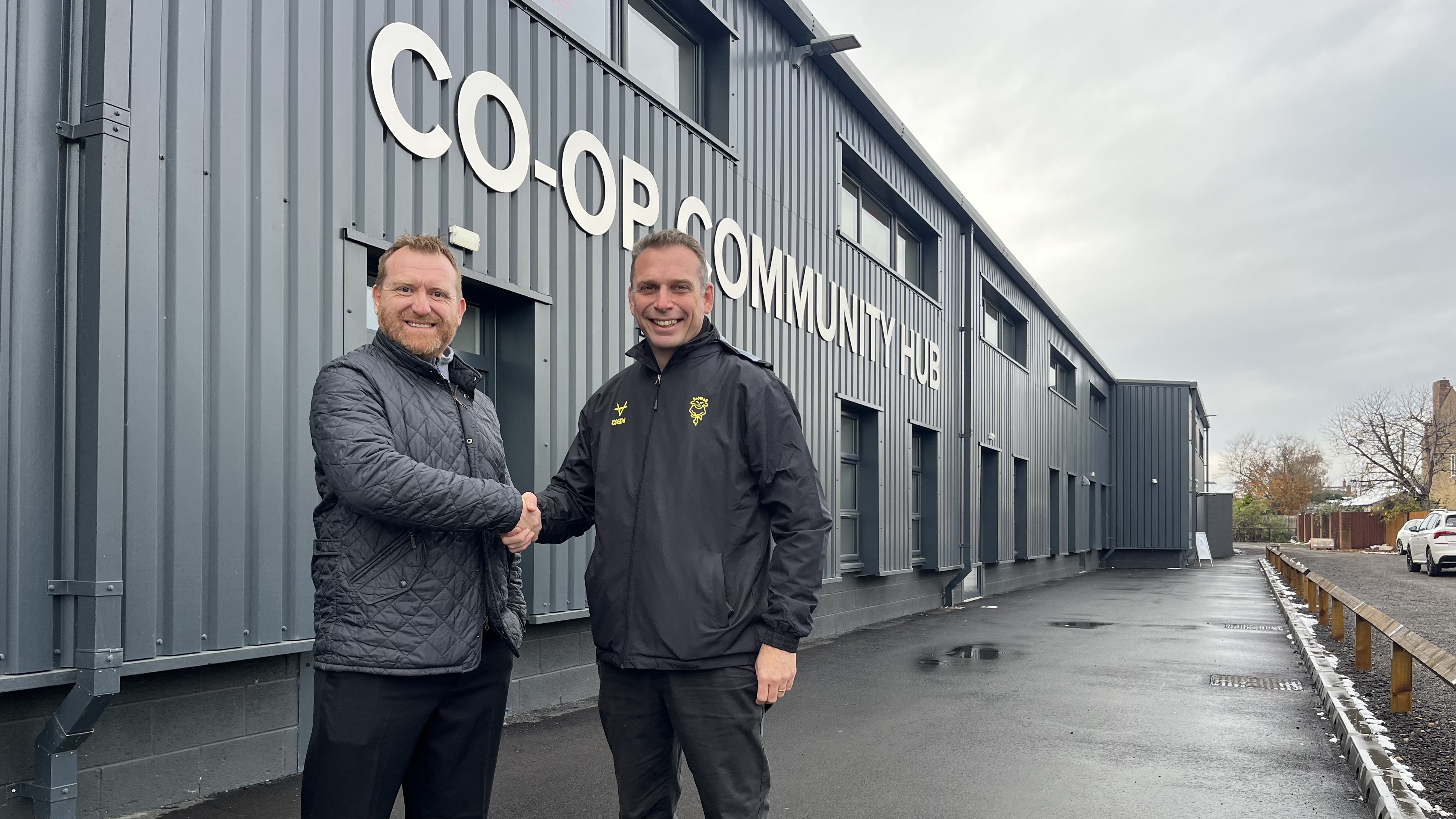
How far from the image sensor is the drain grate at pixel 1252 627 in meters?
12.6

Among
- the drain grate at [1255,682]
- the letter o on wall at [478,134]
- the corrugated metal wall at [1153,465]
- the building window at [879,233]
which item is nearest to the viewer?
the letter o on wall at [478,134]

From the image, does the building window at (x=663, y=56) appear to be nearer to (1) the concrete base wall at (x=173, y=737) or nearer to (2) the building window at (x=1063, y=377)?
(1) the concrete base wall at (x=173, y=737)

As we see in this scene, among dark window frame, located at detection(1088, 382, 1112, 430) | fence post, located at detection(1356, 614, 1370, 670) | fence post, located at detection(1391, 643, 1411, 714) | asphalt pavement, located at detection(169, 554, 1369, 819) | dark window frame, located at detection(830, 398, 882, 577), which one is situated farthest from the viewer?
dark window frame, located at detection(1088, 382, 1112, 430)

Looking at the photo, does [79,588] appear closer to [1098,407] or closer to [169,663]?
[169,663]

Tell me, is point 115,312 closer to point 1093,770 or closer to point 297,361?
point 297,361

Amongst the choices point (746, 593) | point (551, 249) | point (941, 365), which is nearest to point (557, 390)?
point (551, 249)

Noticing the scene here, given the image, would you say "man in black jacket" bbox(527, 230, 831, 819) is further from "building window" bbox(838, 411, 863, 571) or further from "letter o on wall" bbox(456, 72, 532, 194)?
"building window" bbox(838, 411, 863, 571)

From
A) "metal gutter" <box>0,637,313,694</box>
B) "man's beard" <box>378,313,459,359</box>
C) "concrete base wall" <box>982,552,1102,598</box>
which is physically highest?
"man's beard" <box>378,313,459,359</box>

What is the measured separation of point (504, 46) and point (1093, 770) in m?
5.04

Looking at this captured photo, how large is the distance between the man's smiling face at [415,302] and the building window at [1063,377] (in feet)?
80.0

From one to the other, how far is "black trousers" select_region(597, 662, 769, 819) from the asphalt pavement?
1817mm

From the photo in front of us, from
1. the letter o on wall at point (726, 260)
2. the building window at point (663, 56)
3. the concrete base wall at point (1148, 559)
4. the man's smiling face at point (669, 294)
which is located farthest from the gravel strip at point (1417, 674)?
the concrete base wall at point (1148, 559)

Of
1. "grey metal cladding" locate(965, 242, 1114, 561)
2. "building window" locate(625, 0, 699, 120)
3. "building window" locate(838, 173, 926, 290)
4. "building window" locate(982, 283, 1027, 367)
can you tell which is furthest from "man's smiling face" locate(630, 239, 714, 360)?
"building window" locate(982, 283, 1027, 367)

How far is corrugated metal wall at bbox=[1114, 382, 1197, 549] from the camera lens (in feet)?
107
